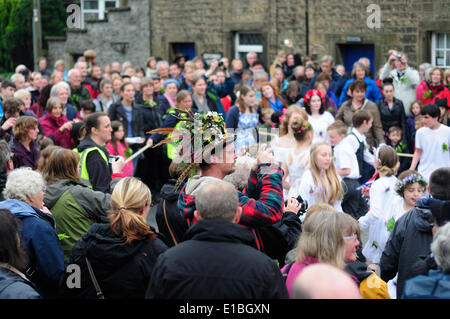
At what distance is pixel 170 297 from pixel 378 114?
26.9 ft

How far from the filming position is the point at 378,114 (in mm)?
11125

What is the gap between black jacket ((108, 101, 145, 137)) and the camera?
1171cm

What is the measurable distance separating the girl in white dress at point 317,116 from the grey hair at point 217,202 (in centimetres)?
658

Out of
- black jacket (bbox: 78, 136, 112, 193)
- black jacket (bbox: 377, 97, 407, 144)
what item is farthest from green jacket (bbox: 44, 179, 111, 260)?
black jacket (bbox: 377, 97, 407, 144)

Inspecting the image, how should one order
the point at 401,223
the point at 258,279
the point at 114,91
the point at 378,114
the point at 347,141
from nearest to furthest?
the point at 258,279 → the point at 401,223 → the point at 347,141 → the point at 378,114 → the point at 114,91

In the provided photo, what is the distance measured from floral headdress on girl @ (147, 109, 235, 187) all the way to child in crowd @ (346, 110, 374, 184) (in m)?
4.55

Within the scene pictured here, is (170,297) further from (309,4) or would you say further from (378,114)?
(309,4)

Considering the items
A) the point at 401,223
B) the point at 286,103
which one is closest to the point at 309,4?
the point at 286,103

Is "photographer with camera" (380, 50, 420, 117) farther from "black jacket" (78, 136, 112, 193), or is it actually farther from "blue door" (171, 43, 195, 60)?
"blue door" (171, 43, 195, 60)

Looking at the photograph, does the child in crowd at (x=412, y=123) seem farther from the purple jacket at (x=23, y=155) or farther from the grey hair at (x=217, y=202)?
the grey hair at (x=217, y=202)

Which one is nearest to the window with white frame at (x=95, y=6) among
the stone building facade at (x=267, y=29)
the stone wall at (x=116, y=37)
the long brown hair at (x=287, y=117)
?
the stone wall at (x=116, y=37)

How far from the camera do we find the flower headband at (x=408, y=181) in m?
6.64

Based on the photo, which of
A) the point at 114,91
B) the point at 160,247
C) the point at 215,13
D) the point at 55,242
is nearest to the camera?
the point at 160,247

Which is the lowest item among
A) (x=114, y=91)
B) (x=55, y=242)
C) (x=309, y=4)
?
(x=55, y=242)
